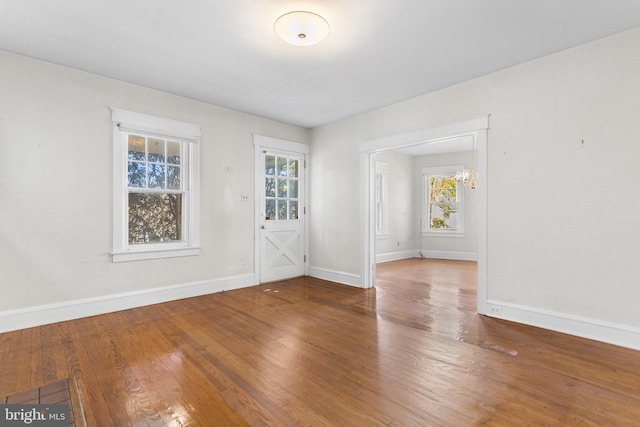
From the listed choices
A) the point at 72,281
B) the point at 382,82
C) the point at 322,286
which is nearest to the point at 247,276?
the point at 322,286

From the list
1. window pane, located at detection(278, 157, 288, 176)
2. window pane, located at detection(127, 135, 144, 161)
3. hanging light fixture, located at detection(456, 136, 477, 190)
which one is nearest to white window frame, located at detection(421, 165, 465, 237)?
hanging light fixture, located at detection(456, 136, 477, 190)

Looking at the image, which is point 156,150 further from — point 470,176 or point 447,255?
point 447,255

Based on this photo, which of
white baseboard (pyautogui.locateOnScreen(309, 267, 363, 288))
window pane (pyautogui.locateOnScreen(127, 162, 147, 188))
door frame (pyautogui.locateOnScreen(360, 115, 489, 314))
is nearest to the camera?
door frame (pyautogui.locateOnScreen(360, 115, 489, 314))

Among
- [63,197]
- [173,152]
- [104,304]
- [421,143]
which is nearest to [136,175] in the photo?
[173,152]

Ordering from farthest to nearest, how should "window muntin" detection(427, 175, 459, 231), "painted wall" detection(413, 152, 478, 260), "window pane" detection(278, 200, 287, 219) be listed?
"window muntin" detection(427, 175, 459, 231) < "painted wall" detection(413, 152, 478, 260) < "window pane" detection(278, 200, 287, 219)

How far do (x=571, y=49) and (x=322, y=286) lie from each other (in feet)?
13.9

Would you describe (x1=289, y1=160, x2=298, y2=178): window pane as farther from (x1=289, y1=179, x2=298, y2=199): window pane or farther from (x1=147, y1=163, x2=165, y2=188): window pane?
(x1=147, y1=163, x2=165, y2=188): window pane

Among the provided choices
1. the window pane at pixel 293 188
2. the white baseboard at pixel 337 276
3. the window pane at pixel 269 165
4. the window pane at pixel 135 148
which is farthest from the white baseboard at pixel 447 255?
the window pane at pixel 135 148

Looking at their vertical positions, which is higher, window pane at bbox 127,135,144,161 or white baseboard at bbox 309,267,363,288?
window pane at bbox 127,135,144,161

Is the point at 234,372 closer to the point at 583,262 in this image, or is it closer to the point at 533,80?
the point at 583,262

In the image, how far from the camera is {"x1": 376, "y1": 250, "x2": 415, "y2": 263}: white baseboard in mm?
7725

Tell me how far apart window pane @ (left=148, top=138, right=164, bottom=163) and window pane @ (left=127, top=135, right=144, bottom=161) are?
0.11 meters

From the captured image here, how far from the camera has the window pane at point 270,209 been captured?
5.36 metres

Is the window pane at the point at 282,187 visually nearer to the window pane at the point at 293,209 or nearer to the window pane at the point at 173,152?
the window pane at the point at 293,209
